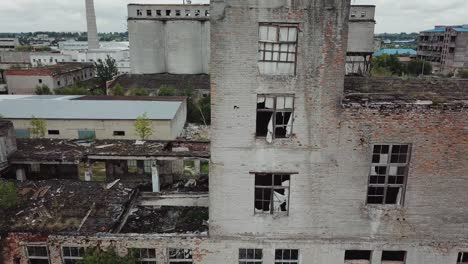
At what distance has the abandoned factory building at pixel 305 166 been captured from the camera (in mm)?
9852

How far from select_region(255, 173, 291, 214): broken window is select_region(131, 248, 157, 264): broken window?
3831 mm

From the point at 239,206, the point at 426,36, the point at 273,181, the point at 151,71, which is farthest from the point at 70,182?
the point at 426,36

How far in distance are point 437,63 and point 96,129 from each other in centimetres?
7227

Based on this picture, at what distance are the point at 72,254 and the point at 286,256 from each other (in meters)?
7.22

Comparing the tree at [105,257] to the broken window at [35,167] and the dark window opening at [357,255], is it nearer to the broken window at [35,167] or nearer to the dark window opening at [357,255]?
the dark window opening at [357,255]

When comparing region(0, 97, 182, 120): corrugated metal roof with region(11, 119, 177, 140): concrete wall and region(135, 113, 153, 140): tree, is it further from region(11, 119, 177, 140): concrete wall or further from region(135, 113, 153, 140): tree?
region(135, 113, 153, 140): tree

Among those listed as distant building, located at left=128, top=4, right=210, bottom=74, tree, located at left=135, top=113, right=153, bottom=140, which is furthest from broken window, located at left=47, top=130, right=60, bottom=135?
distant building, located at left=128, top=4, right=210, bottom=74

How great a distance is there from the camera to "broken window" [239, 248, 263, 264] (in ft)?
37.8

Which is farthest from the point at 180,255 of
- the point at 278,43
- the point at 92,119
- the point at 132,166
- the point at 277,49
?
the point at 92,119

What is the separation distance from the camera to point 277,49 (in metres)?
9.87

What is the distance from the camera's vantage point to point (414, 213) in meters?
11.0

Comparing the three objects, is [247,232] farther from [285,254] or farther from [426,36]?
[426,36]

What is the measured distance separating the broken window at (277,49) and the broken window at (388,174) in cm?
376

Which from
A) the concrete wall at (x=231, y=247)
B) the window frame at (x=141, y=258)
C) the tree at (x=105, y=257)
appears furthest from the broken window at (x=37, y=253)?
the window frame at (x=141, y=258)
